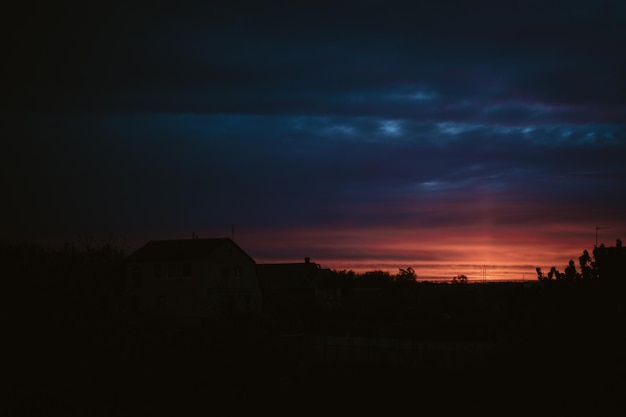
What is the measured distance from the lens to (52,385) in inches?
722

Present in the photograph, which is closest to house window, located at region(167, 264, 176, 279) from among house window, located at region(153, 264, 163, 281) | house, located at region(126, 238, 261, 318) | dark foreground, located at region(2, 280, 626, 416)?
house, located at region(126, 238, 261, 318)

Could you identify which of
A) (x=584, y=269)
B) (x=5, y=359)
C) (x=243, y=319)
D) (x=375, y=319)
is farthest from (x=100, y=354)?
(x=375, y=319)

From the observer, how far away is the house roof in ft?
173

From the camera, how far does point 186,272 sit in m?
52.2

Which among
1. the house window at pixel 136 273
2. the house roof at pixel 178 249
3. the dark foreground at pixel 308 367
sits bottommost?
the dark foreground at pixel 308 367

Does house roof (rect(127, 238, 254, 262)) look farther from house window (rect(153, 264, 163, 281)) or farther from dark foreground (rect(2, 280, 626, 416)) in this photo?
dark foreground (rect(2, 280, 626, 416))

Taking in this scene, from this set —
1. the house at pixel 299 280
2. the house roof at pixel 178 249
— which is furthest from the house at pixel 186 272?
the house at pixel 299 280

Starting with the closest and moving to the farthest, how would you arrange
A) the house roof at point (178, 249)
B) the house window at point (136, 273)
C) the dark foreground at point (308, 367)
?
the dark foreground at point (308, 367) < the house roof at point (178, 249) < the house window at point (136, 273)

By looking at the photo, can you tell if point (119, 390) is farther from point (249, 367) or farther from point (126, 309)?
point (249, 367)

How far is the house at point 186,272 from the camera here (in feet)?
169

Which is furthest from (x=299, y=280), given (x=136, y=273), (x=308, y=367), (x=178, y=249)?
(x=308, y=367)

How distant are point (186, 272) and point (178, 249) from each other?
308 cm

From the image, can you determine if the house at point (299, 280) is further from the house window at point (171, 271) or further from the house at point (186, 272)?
the house window at point (171, 271)

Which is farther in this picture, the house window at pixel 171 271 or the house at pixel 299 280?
the house at pixel 299 280
